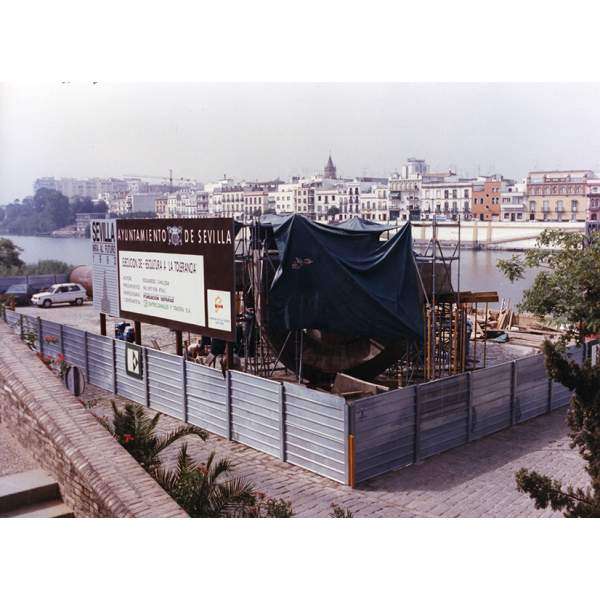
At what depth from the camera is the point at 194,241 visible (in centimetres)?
1565

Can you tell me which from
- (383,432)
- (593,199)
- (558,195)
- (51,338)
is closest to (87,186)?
(558,195)

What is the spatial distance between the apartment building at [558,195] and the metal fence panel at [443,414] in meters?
90.2

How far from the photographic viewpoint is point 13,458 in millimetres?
9352

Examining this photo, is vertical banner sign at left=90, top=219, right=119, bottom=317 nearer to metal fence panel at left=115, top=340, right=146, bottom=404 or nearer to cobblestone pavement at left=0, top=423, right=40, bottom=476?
metal fence panel at left=115, top=340, right=146, bottom=404

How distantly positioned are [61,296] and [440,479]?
32.1 meters

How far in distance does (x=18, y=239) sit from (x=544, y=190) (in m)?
77.6

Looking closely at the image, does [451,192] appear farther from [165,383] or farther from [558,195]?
[165,383]

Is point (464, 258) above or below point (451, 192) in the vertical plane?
below

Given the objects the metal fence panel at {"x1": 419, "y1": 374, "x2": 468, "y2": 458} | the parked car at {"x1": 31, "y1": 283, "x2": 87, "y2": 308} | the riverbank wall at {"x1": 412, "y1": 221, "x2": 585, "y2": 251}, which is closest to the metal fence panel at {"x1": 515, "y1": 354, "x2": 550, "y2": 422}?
the metal fence panel at {"x1": 419, "y1": 374, "x2": 468, "y2": 458}

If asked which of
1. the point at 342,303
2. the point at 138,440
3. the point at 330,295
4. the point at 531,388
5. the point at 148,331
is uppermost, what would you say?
the point at 330,295

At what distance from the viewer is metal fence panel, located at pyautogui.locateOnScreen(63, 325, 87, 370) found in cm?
1956

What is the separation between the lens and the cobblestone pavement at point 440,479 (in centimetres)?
1105

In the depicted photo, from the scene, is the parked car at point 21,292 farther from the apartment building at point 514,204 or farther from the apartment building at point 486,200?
the apartment building at point 514,204

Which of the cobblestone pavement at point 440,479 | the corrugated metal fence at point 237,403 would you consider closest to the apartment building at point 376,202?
the corrugated metal fence at point 237,403
